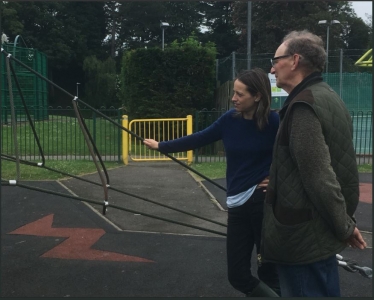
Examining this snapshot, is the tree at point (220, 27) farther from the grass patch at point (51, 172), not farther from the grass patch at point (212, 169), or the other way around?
the grass patch at point (51, 172)

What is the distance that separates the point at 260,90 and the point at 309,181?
1000 mm

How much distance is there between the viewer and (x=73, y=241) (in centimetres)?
546

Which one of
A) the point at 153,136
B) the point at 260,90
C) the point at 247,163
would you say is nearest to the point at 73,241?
the point at 247,163

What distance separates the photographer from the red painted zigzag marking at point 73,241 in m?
4.91

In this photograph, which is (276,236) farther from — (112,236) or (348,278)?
(112,236)

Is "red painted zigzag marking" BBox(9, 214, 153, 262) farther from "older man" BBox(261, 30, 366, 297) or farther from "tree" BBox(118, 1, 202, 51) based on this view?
"tree" BBox(118, 1, 202, 51)

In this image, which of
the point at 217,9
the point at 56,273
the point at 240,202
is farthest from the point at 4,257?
the point at 217,9

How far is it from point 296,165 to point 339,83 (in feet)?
41.3

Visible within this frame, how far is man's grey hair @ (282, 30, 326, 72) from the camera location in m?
2.19

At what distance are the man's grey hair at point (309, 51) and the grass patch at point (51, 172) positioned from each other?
7.72 metres

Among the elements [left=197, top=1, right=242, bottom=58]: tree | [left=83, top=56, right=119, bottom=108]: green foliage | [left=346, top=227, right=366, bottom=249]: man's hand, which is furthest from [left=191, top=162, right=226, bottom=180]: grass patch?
[left=197, top=1, right=242, bottom=58]: tree

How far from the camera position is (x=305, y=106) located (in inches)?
81.0

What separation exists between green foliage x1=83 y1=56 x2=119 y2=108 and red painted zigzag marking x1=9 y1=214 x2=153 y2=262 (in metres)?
25.9

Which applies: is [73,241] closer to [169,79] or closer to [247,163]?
[247,163]
